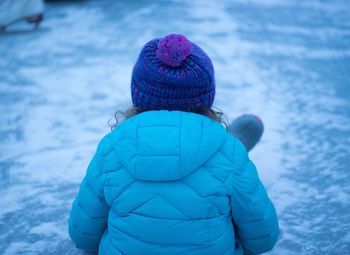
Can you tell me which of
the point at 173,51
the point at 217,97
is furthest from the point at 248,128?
the point at 173,51

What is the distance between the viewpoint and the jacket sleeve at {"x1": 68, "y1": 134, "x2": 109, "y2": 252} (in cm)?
116

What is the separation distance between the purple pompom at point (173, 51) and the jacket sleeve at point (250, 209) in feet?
0.80

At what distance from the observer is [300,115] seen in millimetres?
2561

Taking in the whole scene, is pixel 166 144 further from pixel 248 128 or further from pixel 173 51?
pixel 248 128

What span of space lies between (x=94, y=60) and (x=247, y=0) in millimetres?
2179

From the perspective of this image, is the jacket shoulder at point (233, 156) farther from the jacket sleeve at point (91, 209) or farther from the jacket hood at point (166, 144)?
the jacket sleeve at point (91, 209)

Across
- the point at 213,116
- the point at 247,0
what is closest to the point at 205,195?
the point at 213,116

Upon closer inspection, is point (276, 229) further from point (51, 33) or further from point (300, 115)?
point (51, 33)

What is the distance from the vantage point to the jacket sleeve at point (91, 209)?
116cm

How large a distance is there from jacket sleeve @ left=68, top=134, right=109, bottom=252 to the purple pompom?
25 centimetres

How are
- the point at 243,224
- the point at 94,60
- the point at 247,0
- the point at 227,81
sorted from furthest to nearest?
the point at 247,0, the point at 94,60, the point at 227,81, the point at 243,224

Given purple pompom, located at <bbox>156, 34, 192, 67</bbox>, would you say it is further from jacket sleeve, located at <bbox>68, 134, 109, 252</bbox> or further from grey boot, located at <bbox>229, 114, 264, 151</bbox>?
grey boot, located at <bbox>229, 114, 264, 151</bbox>

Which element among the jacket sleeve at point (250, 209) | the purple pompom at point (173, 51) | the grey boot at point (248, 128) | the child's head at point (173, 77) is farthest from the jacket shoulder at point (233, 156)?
the grey boot at point (248, 128)

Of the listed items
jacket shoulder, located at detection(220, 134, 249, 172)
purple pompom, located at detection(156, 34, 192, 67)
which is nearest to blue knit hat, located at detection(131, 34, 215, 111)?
purple pompom, located at detection(156, 34, 192, 67)
